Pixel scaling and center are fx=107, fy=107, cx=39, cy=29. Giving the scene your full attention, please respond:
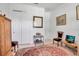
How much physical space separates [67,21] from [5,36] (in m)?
1.56

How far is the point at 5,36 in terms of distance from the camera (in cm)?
253

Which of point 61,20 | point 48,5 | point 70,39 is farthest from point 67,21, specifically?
point 48,5

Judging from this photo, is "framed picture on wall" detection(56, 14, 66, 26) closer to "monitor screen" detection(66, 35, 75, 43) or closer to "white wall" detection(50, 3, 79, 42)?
"white wall" detection(50, 3, 79, 42)

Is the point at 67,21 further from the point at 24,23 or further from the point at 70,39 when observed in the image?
the point at 24,23

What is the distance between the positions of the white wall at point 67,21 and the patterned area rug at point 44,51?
34cm

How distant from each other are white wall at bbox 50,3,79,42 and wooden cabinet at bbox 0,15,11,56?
42.8 inches

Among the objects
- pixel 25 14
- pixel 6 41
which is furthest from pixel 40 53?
pixel 25 14

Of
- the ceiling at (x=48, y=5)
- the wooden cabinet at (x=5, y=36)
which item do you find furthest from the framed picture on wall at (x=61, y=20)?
the wooden cabinet at (x=5, y=36)

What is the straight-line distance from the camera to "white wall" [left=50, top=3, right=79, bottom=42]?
2.58 meters

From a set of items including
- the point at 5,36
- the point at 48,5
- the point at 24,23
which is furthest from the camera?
the point at 24,23

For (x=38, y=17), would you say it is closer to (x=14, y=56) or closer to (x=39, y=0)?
(x=39, y=0)

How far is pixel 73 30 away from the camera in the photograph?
2.64m

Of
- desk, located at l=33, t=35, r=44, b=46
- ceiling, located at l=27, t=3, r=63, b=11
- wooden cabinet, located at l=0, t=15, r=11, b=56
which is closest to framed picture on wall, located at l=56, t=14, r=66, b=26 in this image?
ceiling, located at l=27, t=3, r=63, b=11

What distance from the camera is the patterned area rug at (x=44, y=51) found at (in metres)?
2.62
